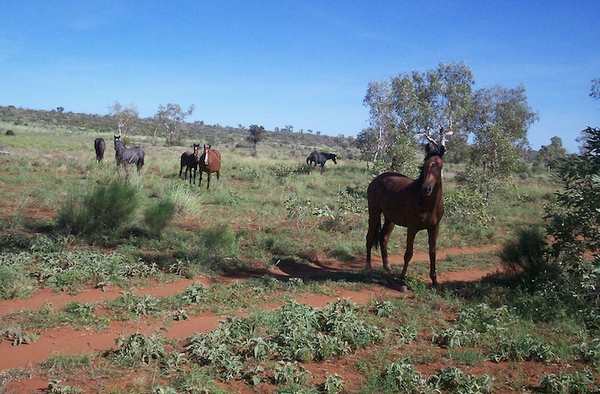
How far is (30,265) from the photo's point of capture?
743 centimetres

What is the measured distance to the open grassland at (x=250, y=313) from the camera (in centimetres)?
429

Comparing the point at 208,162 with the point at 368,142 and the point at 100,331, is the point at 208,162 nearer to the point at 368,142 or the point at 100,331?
the point at 100,331

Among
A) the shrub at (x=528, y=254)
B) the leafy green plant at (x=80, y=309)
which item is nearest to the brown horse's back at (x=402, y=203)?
the shrub at (x=528, y=254)

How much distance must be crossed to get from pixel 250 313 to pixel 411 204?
343 cm

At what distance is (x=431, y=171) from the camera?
24.1ft

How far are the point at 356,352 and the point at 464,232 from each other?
32.2ft

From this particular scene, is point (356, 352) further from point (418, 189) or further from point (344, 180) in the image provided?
point (344, 180)

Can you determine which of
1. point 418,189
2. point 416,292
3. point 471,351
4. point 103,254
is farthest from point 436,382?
point 103,254

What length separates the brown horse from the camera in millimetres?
7410

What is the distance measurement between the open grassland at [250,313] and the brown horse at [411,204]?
0.69 metres

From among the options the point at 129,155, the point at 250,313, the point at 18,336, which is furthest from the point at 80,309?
the point at 129,155

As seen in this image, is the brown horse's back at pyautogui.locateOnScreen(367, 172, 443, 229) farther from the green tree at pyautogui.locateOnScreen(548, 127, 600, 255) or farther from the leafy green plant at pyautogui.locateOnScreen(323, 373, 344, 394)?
the leafy green plant at pyautogui.locateOnScreen(323, 373, 344, 394)

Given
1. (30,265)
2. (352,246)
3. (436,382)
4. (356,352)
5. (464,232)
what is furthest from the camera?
(464,232)

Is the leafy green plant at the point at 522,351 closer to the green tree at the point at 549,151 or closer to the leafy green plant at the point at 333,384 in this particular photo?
the leafy green plant at the point at 333,384
